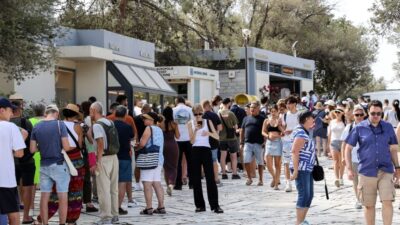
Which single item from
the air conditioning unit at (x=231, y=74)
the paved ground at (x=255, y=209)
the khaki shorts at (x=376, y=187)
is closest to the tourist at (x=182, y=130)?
the paved ground at (x=255, y=209)

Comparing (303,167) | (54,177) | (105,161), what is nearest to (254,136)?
(105,161)

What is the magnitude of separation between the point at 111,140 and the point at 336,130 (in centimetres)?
587

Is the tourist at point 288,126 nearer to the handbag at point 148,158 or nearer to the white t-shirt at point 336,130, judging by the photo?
the white t-shirt at point 336,130

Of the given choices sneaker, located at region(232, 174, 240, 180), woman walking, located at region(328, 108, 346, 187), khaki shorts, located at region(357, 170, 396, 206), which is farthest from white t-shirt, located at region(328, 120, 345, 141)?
khaki shorts, located at region(357, 170, 396, 206)

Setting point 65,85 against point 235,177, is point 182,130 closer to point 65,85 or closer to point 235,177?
point 235,177

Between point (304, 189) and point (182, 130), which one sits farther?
point (182, 130)

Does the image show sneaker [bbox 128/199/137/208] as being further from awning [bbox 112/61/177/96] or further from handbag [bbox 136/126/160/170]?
awning [bbox 112/61/177/96]

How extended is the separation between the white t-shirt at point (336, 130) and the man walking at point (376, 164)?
214 inches

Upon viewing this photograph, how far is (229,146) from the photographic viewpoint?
53.6 ft

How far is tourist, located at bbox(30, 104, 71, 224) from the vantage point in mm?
9219

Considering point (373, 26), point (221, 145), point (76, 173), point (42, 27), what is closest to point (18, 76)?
point (42, 27)

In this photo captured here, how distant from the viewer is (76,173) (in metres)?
9.51

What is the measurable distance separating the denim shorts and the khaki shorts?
69cm

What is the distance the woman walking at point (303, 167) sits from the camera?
9.17m
